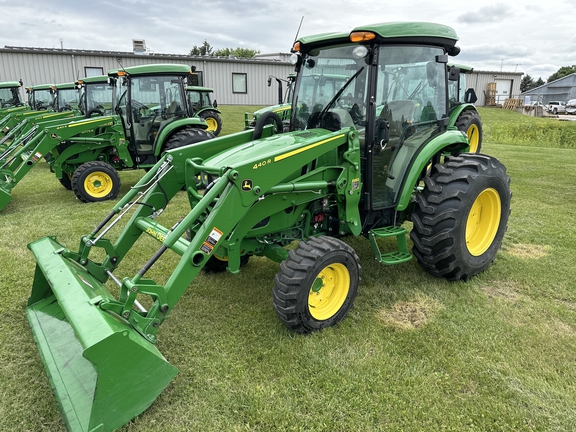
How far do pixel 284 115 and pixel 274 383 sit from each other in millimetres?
8673

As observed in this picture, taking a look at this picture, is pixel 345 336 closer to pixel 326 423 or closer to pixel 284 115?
pixel 326 423

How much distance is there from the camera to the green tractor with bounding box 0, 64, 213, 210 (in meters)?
7.50

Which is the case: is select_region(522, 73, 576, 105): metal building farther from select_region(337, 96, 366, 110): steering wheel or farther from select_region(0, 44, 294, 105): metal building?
select_region(337, 96, 366, 110): steering wheel

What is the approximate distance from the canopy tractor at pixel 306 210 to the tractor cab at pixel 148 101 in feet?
14.7

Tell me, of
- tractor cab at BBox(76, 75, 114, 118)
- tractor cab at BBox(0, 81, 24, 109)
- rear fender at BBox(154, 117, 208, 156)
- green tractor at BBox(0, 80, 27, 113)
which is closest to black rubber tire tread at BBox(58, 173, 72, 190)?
rear fender at BBox(154, 117, 208, 156)

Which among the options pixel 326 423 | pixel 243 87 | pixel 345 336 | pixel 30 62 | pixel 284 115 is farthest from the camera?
pixel 243 87

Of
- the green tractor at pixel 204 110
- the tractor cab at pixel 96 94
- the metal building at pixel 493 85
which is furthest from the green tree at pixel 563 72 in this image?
the tractor cab at pixel 96 94

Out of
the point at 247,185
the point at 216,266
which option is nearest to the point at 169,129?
the point at 216,266

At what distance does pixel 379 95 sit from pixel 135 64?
21.7 metres

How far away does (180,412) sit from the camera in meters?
2.56

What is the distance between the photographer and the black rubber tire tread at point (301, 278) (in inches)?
121

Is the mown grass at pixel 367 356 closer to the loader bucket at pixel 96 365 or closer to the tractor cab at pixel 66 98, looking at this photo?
the loader bucket at pixel 96 365

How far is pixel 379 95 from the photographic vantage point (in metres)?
3.66

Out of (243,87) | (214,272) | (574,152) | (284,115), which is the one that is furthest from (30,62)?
(574,152)
